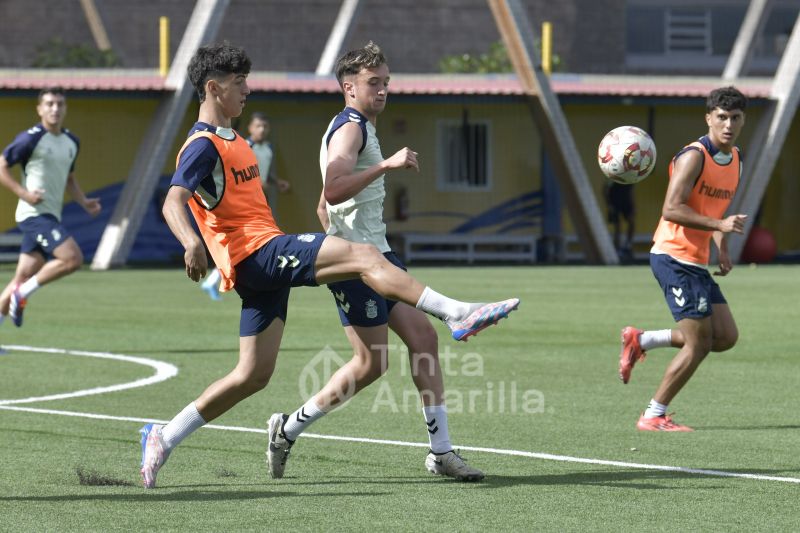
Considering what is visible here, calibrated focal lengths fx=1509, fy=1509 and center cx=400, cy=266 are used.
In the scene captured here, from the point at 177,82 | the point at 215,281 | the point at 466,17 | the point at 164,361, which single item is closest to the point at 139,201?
the point at 177,82

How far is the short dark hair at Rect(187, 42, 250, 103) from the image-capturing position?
24.6 ft

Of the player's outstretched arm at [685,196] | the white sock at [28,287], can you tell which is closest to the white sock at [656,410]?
the player's outstretched arm at [685,196]

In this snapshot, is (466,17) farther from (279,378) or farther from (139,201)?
(279,378)

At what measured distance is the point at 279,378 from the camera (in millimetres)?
12500

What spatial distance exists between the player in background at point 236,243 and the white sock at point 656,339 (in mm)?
3794

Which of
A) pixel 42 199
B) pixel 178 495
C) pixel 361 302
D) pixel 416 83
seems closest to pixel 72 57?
pixel 416 83

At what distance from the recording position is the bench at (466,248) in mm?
34156

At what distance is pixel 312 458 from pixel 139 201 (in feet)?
72.6

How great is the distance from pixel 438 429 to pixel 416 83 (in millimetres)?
25080

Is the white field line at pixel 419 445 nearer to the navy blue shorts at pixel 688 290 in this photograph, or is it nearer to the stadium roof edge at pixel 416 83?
the navy blue shorts at pixel 688 290

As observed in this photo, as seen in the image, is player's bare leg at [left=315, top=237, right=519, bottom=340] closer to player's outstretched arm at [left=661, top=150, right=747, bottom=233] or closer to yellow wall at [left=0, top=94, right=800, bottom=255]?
player's outstretched arm at [left=661, top=150, right=747, bottom=233]

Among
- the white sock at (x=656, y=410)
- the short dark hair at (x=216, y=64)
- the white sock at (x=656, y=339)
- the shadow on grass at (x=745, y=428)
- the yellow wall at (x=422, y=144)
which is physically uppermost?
the short dark hair at (x=216, y=64)

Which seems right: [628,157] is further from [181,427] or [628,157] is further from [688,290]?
[181,427]

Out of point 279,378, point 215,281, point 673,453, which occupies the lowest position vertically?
point 215,281
